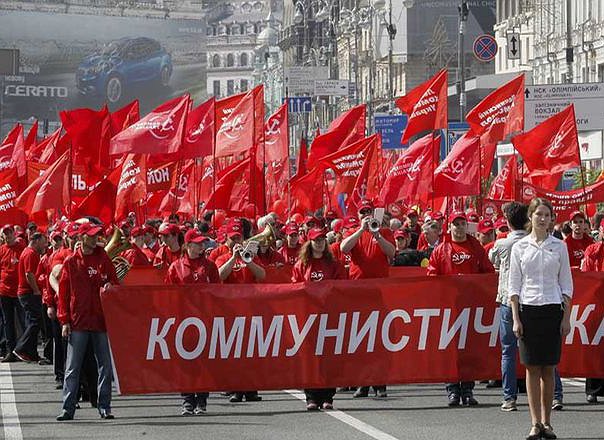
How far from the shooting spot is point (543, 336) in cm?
1162

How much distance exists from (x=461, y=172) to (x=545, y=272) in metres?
12.5

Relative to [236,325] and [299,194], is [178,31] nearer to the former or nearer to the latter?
[299,194]

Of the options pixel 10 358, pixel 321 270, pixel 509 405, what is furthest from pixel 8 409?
pixel 10 358

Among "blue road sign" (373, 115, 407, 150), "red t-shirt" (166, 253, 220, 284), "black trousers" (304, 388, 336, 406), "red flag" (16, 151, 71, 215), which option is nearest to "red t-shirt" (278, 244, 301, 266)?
"red t-shirt" (166, 253, 220, 284)

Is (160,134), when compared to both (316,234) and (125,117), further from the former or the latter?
(316,234)

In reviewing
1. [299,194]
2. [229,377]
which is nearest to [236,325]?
[229,377]

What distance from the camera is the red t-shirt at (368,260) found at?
593 inches

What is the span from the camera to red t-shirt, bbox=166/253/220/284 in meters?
14.1

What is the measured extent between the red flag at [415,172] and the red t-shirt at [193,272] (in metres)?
11.1

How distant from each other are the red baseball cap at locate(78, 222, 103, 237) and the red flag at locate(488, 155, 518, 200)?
1439 centimetres

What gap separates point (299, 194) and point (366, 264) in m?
16.3

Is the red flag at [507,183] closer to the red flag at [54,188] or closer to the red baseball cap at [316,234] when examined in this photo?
the red flag at [54,188]

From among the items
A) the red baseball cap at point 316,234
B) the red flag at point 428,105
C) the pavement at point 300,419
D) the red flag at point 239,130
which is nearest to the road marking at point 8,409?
the pavement at point 300,419

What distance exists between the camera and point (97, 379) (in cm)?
1459
